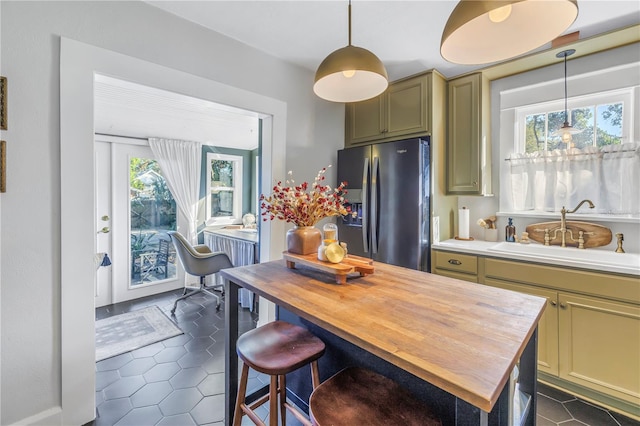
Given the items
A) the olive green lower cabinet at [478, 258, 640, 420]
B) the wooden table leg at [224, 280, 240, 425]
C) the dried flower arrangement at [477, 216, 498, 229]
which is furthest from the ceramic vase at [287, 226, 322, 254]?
the dried flower arrangement at [477, 216, 498, 229]

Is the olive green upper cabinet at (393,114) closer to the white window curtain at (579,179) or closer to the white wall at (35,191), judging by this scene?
the white window curtain at (579,179)

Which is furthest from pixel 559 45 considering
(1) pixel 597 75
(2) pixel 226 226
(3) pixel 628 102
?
(2) pixel 226 226

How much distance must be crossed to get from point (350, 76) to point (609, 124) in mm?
2238

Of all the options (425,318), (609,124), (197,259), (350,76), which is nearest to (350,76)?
(350,76)

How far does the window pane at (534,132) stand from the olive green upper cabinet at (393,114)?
100 centimetres

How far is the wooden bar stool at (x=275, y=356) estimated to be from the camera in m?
1.20

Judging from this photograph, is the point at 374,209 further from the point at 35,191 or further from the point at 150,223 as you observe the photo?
the point at 150,223

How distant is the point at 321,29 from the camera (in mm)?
2074

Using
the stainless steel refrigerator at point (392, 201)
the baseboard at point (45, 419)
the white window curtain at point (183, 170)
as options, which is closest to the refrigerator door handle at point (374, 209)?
the stainless steel refrigerator at point (392, 201)

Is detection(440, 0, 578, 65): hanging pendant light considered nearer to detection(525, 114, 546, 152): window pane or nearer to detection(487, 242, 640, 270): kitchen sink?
detection(487, 242, 640, 270): kitchen sink

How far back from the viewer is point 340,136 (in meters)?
3.07

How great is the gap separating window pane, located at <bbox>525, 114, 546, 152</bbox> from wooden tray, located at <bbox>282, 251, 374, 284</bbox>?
7.35 feet

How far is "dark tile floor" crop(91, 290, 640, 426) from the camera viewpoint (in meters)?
1.73

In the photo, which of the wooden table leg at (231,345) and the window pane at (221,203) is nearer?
the wooden table leg at (231,345)
